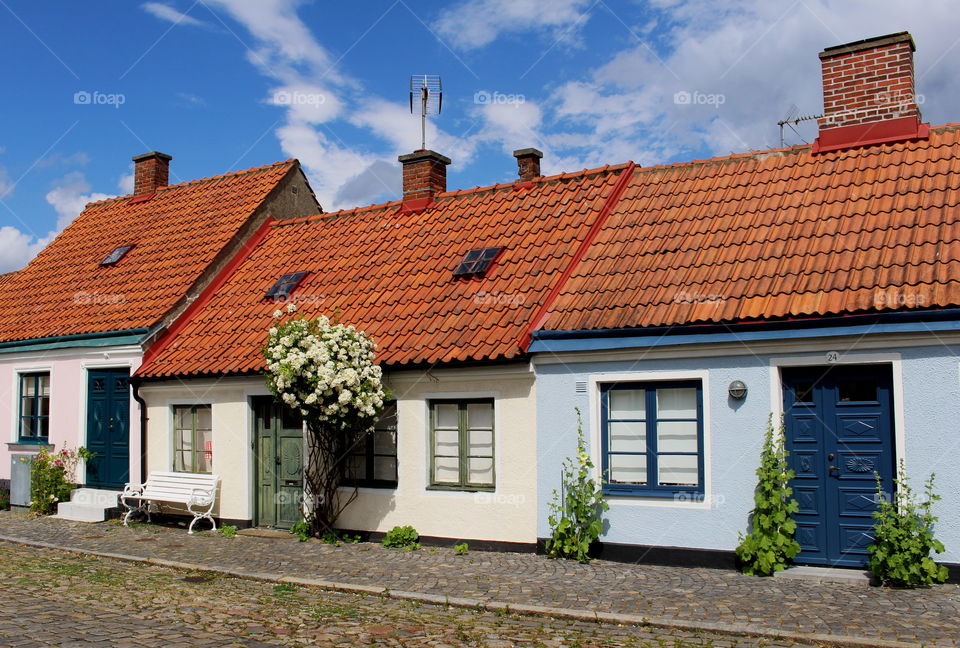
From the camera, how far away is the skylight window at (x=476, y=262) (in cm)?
1309

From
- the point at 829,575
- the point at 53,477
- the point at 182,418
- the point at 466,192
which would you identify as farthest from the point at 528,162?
the point at 53,477

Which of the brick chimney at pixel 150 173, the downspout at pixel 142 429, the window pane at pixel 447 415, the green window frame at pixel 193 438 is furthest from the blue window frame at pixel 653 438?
the brick chimney at pixel 150 173

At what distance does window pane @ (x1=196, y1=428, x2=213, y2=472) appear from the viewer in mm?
14336

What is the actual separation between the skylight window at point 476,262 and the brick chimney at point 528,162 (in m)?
3.27

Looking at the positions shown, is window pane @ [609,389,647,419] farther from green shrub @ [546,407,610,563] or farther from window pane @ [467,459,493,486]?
window pane @ [467,459,493,486]

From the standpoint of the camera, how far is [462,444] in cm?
1181

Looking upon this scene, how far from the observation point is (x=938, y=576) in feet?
28.5

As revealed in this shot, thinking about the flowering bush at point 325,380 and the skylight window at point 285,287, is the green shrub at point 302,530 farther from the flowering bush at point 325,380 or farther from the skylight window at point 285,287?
the skylight window at point 285,287

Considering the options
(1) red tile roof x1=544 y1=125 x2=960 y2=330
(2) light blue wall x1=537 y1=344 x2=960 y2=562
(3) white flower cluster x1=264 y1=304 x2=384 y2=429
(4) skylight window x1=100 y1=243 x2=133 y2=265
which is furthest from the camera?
(4) skylight window x1=100 y1=243 x2=133 y2=265

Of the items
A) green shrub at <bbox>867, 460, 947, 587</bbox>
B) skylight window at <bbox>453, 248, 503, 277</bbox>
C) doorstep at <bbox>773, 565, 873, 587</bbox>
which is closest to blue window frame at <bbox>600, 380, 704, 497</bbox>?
doorstep at <bbox>773, 565, 873, 587</bbox>

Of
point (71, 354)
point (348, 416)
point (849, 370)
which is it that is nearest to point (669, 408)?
point (849, 370)

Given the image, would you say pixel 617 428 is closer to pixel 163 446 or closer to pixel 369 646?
pixel 369 646

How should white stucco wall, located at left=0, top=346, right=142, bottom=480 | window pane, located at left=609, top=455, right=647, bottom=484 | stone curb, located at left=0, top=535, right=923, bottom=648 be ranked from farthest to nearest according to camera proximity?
white stucco wall, located at left=0, top=346, right=142, bottom=480 < window pane, located at left=609, top=455, right=647, bottom=484 < stone curb, located at left=0, top=535, right=923, bottom=648

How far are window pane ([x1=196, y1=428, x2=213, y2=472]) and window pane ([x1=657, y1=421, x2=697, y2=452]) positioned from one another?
7.67m
